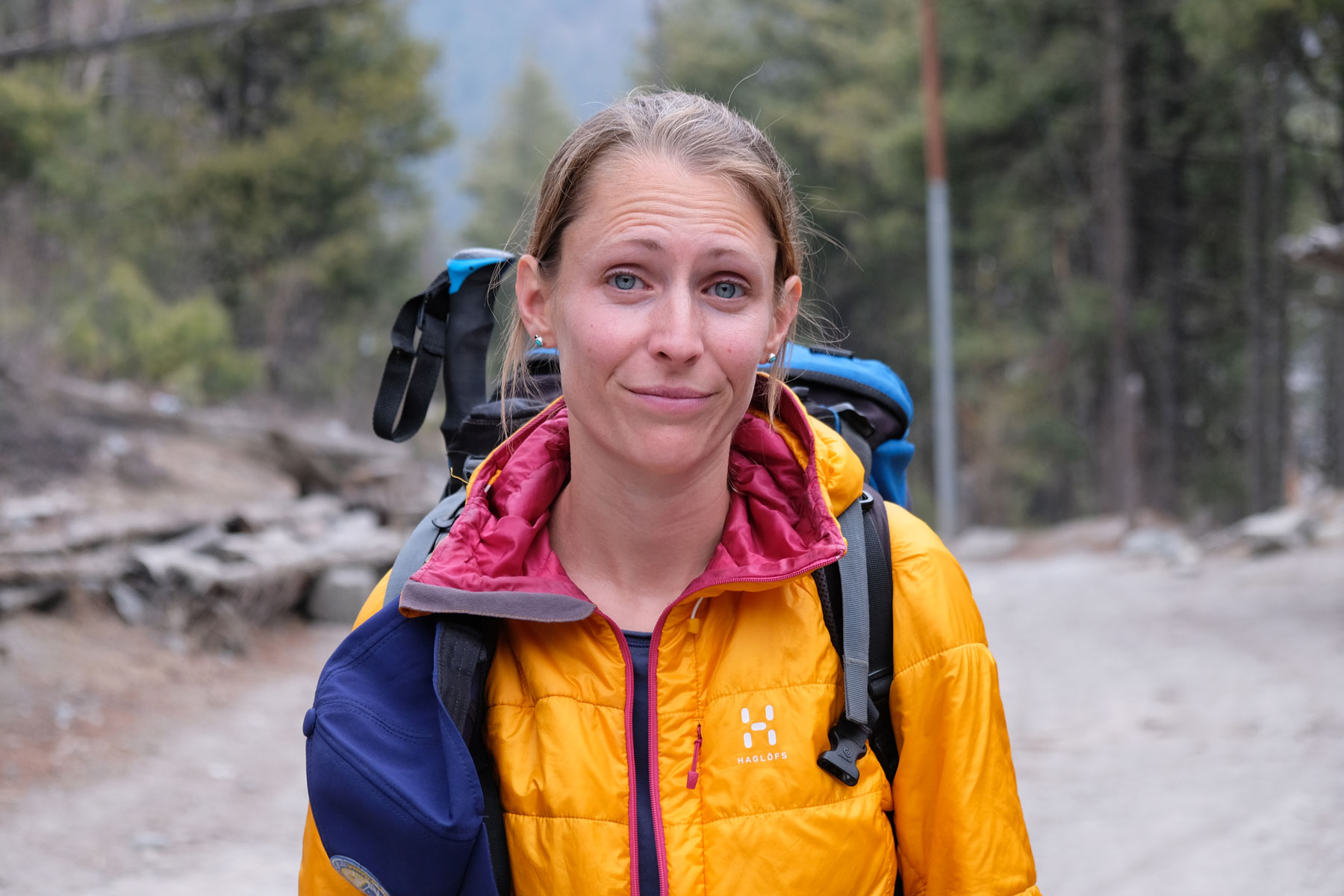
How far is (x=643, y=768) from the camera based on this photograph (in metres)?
1.56

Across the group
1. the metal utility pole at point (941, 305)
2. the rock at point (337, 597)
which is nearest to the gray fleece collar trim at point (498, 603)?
the rock at point (337, 597)

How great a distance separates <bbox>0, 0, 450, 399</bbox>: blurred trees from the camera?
55.9ft

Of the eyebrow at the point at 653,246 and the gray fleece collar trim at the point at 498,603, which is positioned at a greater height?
the eyebrow at the point at 653,246

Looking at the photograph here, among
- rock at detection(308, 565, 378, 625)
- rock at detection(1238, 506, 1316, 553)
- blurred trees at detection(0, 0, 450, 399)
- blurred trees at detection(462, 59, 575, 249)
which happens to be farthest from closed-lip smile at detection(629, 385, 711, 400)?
blurred trees at detection(462, 59, 575, 249)

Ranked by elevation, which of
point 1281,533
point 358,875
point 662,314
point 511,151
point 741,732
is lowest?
point 1281,533

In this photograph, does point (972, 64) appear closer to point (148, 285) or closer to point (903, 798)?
point (148, 285)

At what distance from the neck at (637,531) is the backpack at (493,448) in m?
0.18

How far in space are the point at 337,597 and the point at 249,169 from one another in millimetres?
11933

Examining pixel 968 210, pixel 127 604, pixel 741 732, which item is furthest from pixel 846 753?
pixel 968 210

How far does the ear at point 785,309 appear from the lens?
1770 mm

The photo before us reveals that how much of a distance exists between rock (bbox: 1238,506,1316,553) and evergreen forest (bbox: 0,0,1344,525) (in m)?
2.98

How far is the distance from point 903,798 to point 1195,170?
1952 centimetres

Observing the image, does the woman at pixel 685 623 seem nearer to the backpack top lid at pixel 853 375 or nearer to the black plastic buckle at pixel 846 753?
the black plastic buckle at pixel 846 753

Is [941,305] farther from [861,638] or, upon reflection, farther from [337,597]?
[861,638]
